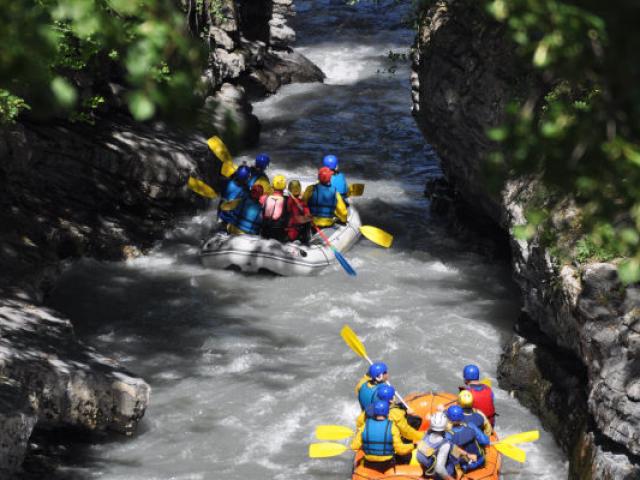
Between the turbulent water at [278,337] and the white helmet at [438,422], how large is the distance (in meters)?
1.17

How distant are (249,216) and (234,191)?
455 mm

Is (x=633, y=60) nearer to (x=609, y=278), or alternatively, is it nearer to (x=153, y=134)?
(x=609, y=278)

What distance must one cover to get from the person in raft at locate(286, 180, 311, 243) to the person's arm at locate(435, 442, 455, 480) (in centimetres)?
604

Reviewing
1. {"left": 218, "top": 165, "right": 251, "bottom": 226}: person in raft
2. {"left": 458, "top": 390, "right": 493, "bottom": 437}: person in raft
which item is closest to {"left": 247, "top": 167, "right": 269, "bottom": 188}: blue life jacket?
{"left": 218, "top": 165, "right": 251, "bottom": 226}: person in raft

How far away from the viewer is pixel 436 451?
832cm

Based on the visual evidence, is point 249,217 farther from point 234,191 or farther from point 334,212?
point 334,212

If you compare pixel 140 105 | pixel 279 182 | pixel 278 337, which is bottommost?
pixel 278 337

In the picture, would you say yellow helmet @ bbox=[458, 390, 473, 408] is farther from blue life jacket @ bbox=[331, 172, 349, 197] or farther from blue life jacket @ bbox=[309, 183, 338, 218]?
blue life jacket @ bbox=[331, 172, 349, 197]

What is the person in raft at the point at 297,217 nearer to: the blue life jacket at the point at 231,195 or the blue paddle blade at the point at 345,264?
the blue life jacket at the point at 231,195

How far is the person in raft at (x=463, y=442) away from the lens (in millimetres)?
8305

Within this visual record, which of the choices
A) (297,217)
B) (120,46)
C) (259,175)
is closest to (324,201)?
(297,217)

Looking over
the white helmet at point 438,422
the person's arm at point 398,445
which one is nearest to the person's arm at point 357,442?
the person's arm at point 398,445

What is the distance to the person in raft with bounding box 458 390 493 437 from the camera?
28.2 ft

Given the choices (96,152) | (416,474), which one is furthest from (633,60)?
(96,152)
